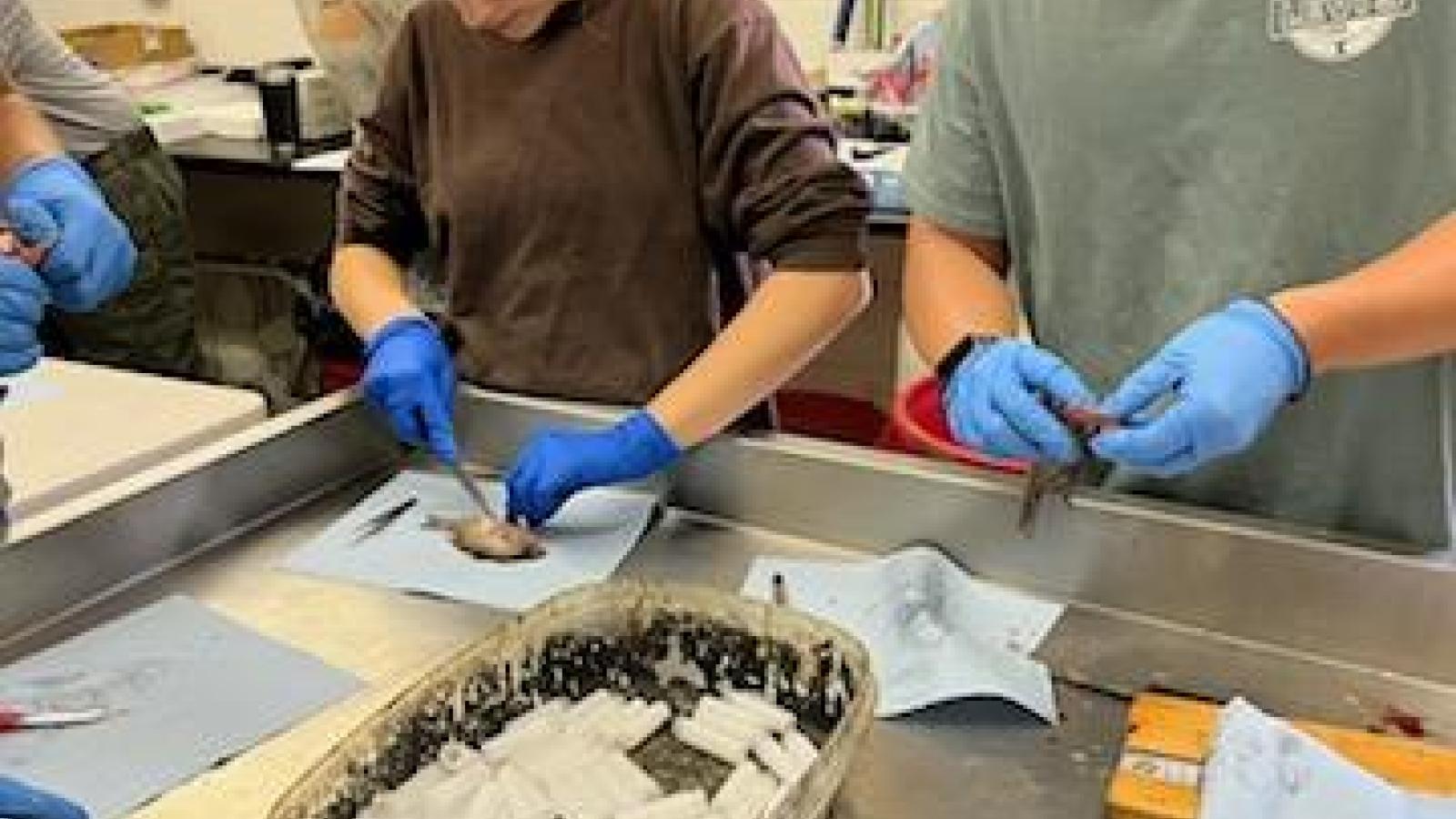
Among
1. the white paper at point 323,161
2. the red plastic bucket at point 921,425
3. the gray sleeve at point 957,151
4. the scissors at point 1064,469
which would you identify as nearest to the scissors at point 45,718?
the scissors at point 1064,469

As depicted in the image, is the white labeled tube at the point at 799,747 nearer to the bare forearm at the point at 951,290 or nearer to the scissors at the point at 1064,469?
the scissors at the point at 1064,469

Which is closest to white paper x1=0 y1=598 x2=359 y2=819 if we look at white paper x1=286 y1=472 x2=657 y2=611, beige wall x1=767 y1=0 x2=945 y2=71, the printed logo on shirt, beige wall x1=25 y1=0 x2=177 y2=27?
white paper x1=286 y1=472 x2=657 y2=611

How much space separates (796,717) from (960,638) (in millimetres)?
141

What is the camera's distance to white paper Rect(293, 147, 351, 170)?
2781 mm

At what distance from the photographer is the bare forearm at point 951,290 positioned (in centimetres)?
123

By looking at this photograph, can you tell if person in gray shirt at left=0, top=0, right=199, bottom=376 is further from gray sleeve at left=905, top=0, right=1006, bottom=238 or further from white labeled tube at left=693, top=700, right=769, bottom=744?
white labeled tube at left=693, top=700, right=769, bottom=744

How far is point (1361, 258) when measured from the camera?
1.11m

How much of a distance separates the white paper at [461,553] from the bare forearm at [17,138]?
58 cm

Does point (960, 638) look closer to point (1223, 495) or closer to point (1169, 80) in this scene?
point (1223, 495)

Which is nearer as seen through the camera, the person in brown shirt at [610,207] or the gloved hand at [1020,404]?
the gloved hand at [1020,404]

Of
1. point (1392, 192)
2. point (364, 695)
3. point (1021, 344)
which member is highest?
point (1392, 192)

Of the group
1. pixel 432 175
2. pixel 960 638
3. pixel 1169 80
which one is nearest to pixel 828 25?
pixel 432 175

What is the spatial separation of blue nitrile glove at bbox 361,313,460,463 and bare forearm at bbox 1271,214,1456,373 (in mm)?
669

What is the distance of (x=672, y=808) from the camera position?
897 millimetres
